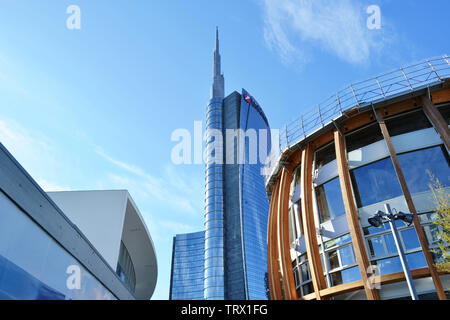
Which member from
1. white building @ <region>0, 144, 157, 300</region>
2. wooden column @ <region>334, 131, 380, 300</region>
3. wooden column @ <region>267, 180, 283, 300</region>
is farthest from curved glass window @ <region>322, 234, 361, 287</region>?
white building @ <region>0, 144, 157, 300</region>

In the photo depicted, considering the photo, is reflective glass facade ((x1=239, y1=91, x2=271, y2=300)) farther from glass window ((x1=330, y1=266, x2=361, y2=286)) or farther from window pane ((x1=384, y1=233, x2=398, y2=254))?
window pane ((x1=384, y1=233, x2=398, y2=254))

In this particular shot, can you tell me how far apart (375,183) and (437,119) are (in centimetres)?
425

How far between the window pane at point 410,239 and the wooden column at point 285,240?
665 centimetres


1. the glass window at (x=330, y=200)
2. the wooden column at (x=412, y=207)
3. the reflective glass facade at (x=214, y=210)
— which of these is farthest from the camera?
the reflective glass facade at (x=214, y=210)

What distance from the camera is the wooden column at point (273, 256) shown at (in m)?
20.6

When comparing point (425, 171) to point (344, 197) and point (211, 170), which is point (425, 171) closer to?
point (344, 197)

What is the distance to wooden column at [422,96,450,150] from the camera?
15062 millimetres

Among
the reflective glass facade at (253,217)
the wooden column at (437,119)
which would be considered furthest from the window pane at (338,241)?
the reflective glass facade at (253,217)

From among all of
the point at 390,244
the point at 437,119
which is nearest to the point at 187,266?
the point at 390,244

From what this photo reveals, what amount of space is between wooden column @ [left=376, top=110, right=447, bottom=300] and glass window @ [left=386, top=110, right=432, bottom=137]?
2.57 feet

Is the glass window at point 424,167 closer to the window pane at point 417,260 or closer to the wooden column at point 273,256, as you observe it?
the window pane at point 417,260

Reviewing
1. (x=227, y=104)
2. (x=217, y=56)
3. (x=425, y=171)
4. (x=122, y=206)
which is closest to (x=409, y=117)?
(x=425, y=171)

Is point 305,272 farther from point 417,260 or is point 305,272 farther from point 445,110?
point 445,110
